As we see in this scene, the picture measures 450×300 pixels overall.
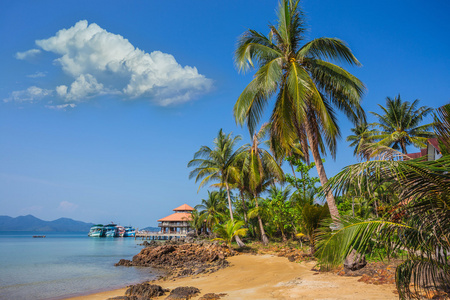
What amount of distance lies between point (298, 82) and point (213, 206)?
33456 mm

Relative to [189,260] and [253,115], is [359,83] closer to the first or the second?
[253,115]

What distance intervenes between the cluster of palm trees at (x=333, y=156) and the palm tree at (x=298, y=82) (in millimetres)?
41

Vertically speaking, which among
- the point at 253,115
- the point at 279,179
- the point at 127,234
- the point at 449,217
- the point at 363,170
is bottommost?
the point at 127,234

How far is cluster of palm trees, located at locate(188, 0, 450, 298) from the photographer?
367 centimetres

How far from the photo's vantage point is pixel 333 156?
1161 cm

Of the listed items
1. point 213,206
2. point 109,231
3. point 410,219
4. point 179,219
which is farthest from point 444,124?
point 109,231

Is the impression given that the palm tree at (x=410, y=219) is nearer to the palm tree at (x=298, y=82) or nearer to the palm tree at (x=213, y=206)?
the palm tree at (x=298, y=82)

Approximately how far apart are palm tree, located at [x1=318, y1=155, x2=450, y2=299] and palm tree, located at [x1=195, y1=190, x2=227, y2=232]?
36.3 m

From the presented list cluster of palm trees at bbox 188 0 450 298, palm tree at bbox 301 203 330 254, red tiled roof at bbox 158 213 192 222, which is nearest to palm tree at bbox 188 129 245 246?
cluster of palm trees at bbox 188 0 450 298

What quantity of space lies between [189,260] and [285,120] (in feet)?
46.3

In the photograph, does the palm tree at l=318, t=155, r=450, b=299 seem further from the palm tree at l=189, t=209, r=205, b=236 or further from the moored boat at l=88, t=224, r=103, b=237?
the moored boat at l=88, t=224, r=103, b=237

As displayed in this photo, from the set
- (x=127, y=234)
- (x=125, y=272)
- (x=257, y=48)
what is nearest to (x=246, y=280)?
(x=257, y=48)

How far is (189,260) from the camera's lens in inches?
788

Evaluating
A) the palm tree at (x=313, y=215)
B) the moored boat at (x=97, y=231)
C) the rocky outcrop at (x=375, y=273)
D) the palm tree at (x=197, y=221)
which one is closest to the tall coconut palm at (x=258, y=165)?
the palm tree at (x=313, y=215)
